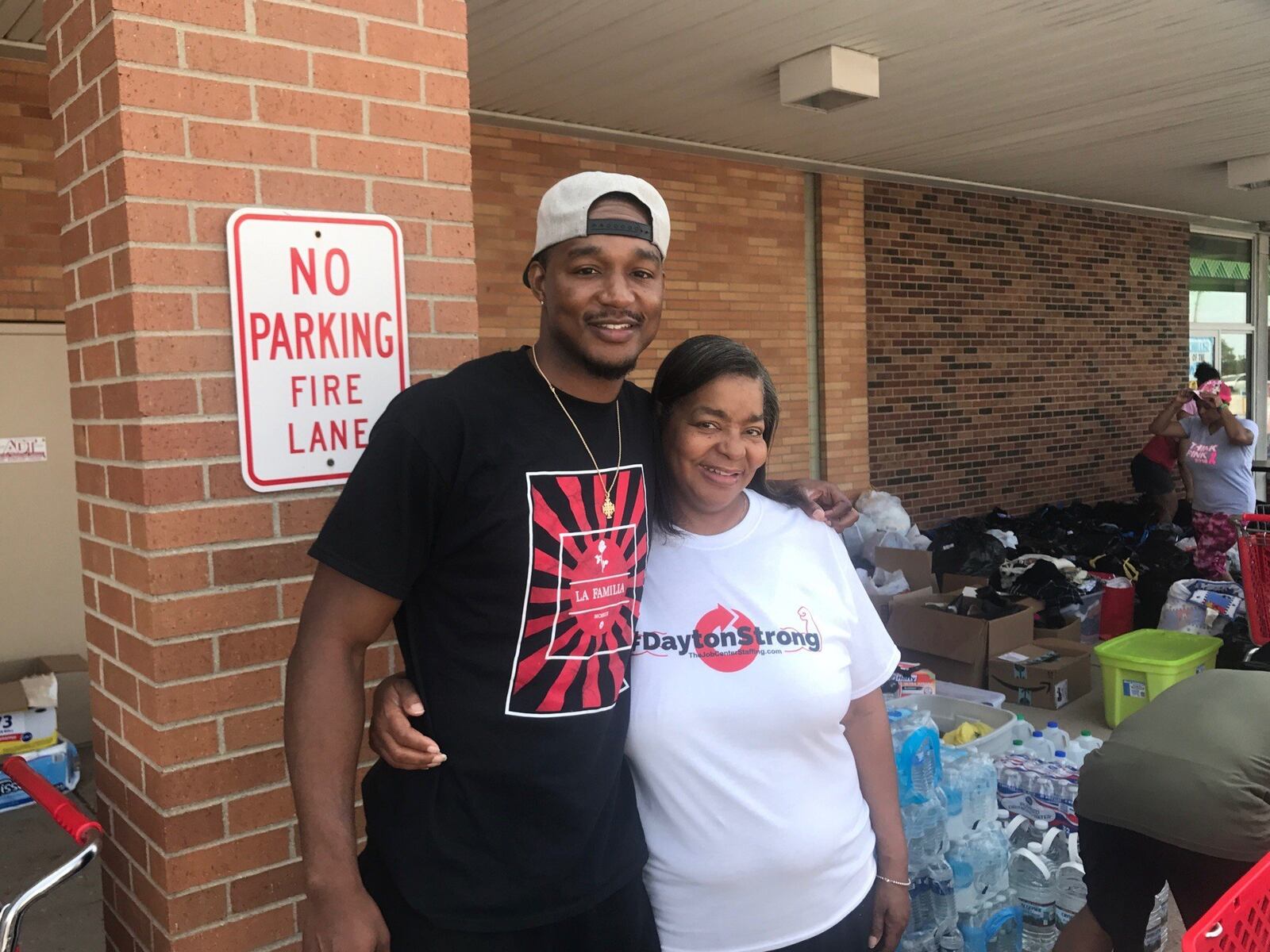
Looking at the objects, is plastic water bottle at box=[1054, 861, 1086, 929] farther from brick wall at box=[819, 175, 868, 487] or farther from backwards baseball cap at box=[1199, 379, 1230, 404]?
brick wall at box=[819, 175, 868, 487]

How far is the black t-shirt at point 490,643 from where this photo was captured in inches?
60.9

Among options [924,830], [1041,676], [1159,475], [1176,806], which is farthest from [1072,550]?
[1176,806]

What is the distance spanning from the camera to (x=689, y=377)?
203 cm

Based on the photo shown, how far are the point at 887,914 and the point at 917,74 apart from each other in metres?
5.86

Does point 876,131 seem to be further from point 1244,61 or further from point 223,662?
point 223,662

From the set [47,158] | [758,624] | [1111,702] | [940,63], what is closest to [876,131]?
[940,63]

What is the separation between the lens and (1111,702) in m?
5.55

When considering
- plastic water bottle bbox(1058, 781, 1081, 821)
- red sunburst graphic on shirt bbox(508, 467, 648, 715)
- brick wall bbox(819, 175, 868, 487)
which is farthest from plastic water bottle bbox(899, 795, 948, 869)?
brick wall bbox(819, 175, 868, 487)

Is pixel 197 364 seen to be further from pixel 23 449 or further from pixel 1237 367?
pixel 1237 367

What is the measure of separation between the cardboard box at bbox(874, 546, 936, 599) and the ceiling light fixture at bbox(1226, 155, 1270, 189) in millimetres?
5597

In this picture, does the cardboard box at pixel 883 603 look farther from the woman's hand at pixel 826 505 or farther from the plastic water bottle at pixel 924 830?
the woman's hand at pixel 826 505

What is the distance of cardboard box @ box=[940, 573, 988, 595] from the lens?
730cm

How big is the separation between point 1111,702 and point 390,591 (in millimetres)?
5166

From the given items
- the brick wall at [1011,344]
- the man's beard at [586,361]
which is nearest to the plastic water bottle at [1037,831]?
the man's beard at [586,361]
